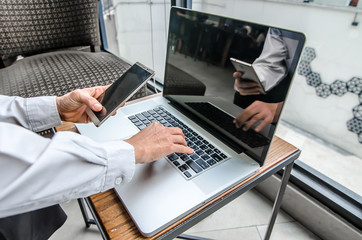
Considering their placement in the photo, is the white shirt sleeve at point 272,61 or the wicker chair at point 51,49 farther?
the wicker chair at point 51,49

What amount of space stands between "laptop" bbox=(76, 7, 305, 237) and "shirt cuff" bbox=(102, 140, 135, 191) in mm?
39

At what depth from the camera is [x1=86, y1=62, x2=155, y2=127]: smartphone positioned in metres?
0.53

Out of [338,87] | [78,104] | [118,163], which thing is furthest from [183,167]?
[338,87]

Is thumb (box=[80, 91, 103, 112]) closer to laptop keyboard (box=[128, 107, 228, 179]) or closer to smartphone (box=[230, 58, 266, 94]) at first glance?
laptop keyboard (box=[128, 107, 228, 179])

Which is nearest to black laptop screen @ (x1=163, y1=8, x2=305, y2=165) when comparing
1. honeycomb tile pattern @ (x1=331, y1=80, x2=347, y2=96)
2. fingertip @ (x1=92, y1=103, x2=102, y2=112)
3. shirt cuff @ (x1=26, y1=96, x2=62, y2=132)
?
fingertip @ (x1=92, y1=103, x2=102, y2=112)

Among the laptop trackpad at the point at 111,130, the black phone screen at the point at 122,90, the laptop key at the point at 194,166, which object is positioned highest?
the black phone screen at the point at 122,90

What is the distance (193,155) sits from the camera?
511 millimetres

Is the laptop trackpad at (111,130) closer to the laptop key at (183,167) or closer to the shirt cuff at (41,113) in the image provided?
the shirt cuff at (41,113)

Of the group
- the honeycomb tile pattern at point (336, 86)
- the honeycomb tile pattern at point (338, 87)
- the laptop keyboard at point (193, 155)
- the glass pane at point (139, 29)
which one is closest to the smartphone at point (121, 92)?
the laptop keyboard at point (193, 155)

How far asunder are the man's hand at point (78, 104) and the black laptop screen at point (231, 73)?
0.80ft

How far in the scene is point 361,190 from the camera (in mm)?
910

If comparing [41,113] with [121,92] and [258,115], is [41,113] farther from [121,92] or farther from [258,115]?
[258,115]

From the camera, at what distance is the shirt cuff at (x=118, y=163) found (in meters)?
0.39

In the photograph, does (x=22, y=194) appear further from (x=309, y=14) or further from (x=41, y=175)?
(x=309, y=14)
